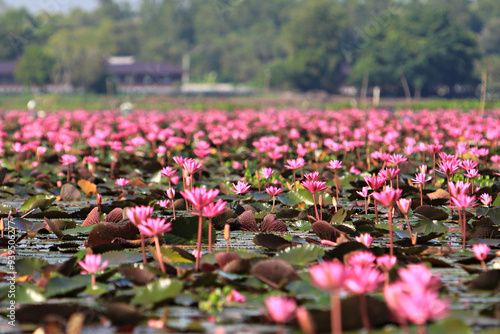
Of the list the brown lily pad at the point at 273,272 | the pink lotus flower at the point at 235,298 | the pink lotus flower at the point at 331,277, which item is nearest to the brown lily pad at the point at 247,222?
the brown lily pad at the point at 273,272

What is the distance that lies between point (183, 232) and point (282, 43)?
353ft

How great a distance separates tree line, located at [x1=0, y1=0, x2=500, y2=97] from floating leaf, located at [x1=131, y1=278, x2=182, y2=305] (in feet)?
213

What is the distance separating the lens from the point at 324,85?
87312 millimetres

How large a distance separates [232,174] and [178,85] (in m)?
79.5

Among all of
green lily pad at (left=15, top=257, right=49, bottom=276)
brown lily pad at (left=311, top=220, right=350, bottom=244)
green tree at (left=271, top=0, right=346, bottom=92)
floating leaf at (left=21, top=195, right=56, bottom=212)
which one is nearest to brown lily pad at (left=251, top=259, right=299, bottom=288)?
brown lily pad at (left=311, top=220, right=350, bottom=244)

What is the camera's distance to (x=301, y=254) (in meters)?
3.52

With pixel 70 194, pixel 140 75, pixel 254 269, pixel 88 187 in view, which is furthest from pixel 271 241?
pixel 140 75

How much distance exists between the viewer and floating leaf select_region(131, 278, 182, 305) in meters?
2.80

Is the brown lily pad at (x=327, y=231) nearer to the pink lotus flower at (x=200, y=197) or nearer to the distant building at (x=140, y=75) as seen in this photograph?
the pink lotus flower at (x=200, y=197)

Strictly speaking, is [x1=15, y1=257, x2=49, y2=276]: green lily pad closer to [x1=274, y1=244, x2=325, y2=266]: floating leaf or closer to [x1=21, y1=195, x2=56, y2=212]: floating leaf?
[x1=274, y1=244, x2=325, y2=266]: floating leaf

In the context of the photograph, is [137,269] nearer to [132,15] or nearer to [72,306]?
[72,306]

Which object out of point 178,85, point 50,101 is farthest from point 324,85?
point 50,101

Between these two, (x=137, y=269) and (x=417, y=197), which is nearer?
(x=137, y=269)

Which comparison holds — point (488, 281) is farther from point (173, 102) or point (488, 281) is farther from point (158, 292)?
point (173, 102)
